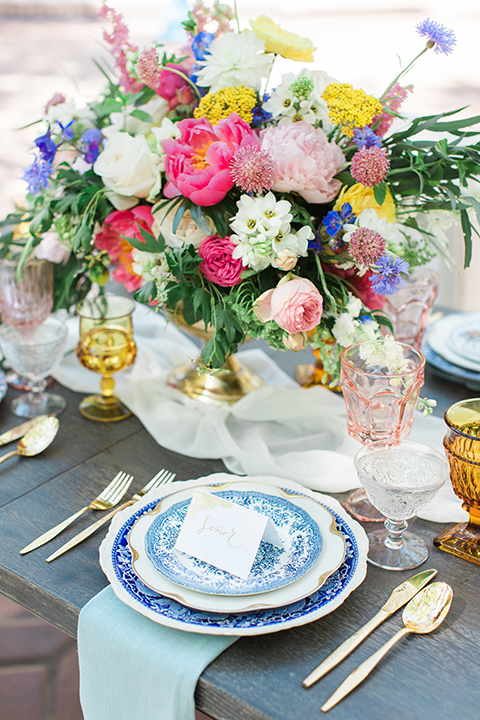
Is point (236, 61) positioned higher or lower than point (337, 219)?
higher

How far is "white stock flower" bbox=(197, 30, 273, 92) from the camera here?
0.90 m

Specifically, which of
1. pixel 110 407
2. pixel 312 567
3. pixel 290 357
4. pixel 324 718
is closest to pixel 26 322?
pixel 110 407

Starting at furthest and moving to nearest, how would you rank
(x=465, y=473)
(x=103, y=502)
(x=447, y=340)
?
(x=447, y=340) → (x=103, y=502) → (x=465, y=473)

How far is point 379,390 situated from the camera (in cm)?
84

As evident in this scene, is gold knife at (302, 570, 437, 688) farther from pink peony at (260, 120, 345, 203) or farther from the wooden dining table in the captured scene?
pink peony at (260, 120, 345, 203)

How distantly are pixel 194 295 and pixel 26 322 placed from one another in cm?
45

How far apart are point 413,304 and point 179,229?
0.48 metres

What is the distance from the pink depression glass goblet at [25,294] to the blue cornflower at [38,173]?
0.50 feet

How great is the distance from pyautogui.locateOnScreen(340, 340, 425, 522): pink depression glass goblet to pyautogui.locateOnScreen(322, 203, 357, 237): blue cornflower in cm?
15

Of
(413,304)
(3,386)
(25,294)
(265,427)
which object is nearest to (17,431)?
(3,386)

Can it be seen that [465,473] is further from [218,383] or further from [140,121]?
[140,121]

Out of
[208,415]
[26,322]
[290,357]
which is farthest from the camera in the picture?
[290,357]

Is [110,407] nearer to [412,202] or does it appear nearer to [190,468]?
[190,468]

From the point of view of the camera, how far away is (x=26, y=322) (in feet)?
3.94
